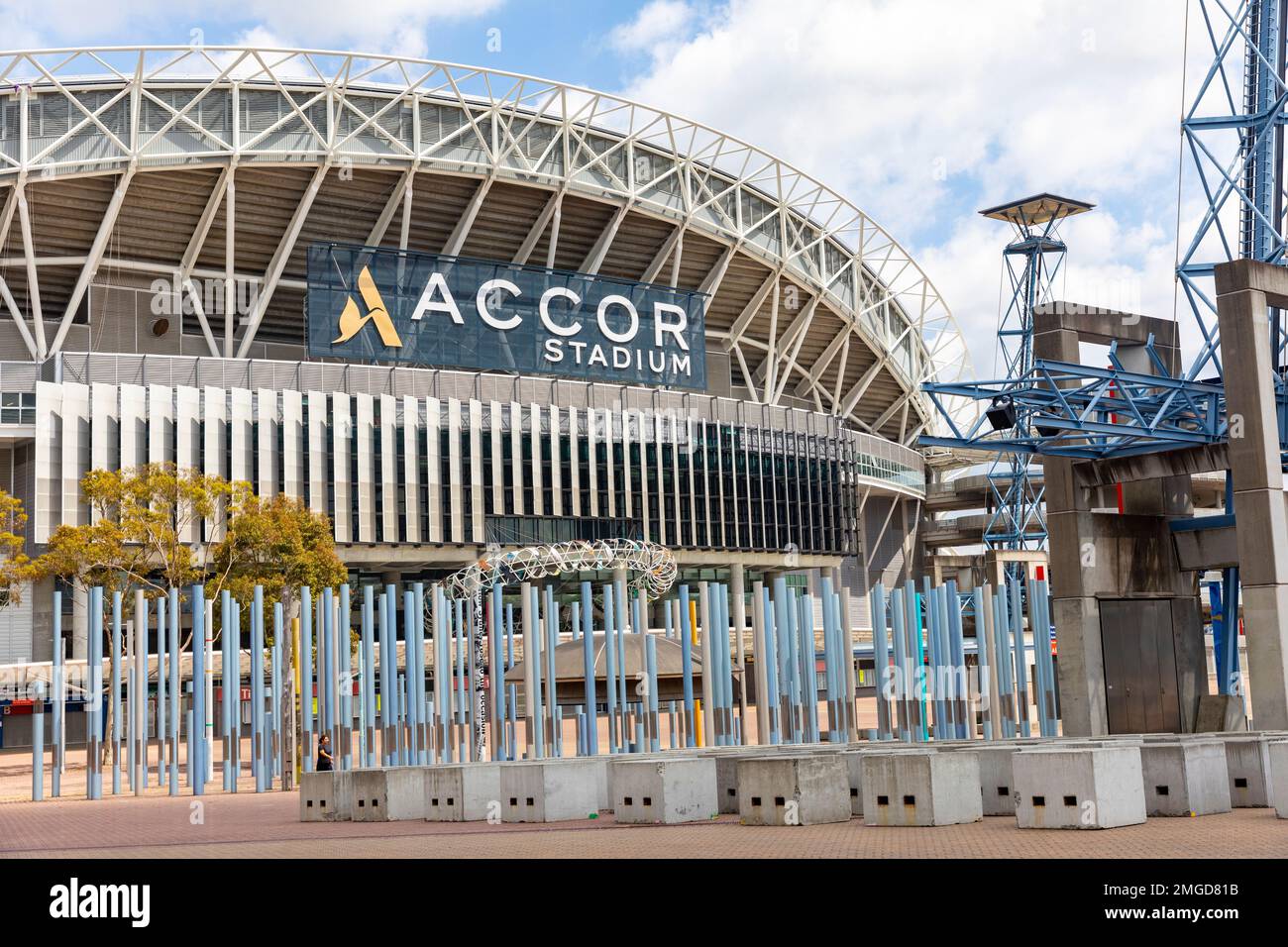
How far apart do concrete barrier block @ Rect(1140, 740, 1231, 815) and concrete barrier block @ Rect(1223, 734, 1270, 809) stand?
1.98 feet

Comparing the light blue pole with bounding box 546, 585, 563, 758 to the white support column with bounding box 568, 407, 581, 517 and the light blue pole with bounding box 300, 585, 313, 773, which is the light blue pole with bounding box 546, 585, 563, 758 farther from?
the white support column with bounding box 568, 407, 581, 517

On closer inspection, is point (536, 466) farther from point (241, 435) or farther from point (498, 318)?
point (241, 435)

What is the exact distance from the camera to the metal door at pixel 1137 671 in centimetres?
2739

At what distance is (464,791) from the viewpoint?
18.3m

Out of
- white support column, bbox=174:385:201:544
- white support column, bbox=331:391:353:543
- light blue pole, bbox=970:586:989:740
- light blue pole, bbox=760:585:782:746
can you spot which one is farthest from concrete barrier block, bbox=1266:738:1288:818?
white support column, bbox=331:391:353:543

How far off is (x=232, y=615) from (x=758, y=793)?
1765cm

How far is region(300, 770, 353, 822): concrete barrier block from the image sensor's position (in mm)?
19828

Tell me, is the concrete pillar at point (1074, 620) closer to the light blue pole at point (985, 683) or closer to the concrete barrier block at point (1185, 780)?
the light blue pole at point (985, 683)

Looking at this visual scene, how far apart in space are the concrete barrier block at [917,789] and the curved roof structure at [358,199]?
53.1m

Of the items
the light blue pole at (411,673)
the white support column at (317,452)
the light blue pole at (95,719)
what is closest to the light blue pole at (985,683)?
the light blue pole at (411,673)
